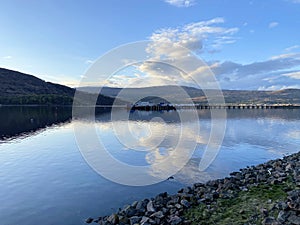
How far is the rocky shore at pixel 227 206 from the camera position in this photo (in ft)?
37.0

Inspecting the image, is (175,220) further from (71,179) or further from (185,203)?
(71,179)

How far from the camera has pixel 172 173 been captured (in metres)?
24.1

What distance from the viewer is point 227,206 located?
13523 mm

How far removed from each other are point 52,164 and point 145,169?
1087 centimetres

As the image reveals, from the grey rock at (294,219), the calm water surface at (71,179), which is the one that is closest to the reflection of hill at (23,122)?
the calm water surface at (71,179)

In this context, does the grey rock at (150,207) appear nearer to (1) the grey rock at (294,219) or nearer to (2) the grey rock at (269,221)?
(2) the grey rock at (269,221)

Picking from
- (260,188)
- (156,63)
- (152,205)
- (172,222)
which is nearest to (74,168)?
(152,205)

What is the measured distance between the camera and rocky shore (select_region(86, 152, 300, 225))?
Answer: 11.3 m

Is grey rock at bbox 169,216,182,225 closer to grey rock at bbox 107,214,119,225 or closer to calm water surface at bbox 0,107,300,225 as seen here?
grey rock at bbox 107,214,119,225

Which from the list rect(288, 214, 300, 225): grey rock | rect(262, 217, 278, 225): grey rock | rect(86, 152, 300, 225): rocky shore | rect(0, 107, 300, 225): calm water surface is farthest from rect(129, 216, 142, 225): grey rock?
rect(288, 214, 300, 225): grey rock

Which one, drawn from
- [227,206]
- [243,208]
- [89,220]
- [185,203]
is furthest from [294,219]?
[89,220]

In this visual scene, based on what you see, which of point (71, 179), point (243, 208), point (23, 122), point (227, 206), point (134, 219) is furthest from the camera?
point (23, 122)

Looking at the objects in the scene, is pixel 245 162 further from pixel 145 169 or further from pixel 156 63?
pixel 156 63

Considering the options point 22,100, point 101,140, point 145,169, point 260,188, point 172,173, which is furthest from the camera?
point 22,100
